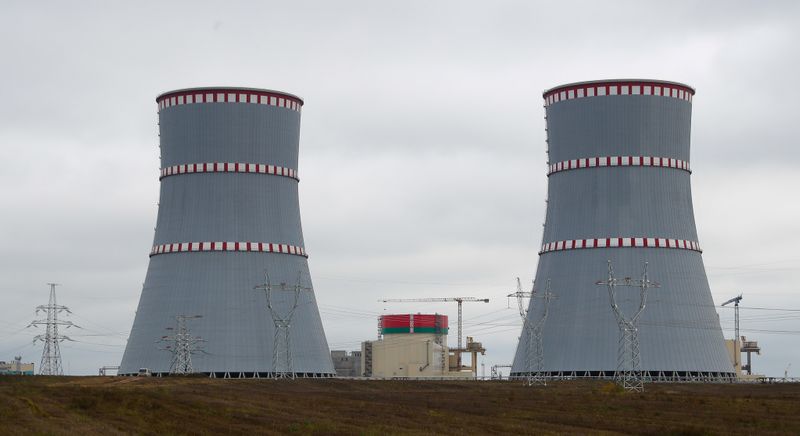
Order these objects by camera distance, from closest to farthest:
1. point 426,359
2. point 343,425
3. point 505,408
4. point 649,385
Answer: point 343,425, point 505,408, point 649,385, point 426,359

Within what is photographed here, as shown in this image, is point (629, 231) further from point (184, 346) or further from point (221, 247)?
point (184, 346)

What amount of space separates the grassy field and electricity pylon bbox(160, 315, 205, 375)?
24.0 feet

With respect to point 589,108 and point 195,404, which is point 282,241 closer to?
point 589,108

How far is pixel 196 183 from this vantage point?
60.5m

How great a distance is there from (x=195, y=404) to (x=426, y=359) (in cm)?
4634

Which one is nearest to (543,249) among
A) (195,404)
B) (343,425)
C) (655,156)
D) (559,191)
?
(559,191)

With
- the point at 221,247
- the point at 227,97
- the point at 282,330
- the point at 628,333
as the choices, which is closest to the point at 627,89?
the point at 628,333

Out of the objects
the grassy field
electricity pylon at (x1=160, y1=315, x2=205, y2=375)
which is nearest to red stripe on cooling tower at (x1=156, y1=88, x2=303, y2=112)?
electricity pylon at (x1=160, y1=315, x2=205, y2=375)

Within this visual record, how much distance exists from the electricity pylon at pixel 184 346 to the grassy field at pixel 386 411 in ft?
24.0

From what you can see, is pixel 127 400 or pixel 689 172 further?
pixel 689 172

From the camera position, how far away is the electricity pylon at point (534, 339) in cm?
6003

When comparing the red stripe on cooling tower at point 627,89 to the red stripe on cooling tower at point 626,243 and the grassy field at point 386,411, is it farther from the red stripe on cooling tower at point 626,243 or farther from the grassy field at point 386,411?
the grassy field at point 386,411

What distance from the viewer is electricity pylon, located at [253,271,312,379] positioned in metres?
60.2

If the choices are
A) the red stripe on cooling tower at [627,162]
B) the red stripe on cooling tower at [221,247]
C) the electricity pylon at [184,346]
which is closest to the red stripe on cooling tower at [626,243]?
the red stripe on cooling tower at [627,162]
